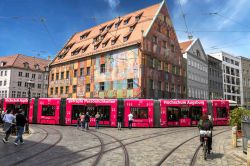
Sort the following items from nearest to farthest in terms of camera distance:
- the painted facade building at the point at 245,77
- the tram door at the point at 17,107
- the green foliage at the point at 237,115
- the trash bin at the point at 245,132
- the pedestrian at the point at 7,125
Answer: the trash bin at the point at 245,132, the pedestrian at the point at 7,125, the green foliage at the point at 237,115, the tram door at the point at 17,107, the painted facade building at the point at 245,77

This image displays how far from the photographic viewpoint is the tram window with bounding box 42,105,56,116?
1145 inches

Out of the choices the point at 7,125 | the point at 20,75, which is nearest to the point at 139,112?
the point at 7,125

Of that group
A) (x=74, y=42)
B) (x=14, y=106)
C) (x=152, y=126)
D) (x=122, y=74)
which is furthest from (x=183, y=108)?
(x=74, y=42)

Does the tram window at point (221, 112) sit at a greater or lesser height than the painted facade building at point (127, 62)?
lesser

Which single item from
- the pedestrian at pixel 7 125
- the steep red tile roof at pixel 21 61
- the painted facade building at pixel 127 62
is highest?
the steep red tile roof at pixel 21 61

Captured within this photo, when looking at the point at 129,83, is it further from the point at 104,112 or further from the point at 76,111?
the point at 76,111

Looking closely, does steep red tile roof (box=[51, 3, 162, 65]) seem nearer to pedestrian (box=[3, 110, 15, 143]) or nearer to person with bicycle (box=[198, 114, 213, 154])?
pedestrian (box=[3, 110, 15, 143])

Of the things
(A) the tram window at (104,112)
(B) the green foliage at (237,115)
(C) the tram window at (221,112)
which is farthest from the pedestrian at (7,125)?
(C) the tram window at (221,112)

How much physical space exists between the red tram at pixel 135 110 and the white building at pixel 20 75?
37.0 m

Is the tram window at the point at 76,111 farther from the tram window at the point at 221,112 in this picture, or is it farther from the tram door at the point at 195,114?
the tram window at the point at 221,112

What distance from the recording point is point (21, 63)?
68.6 m

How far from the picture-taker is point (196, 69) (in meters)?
52.1

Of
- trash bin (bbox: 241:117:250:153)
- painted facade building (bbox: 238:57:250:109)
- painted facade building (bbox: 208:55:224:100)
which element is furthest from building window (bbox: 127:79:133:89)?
painted facade building (bbox: 238:57:250:109)

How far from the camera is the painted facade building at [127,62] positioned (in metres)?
36.7
